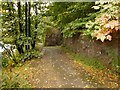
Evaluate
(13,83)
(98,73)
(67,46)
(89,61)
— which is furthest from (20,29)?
(98,73)

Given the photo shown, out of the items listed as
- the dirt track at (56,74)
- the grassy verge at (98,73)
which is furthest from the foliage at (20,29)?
the grassy verge at (98,73)

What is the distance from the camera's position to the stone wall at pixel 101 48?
380 cm

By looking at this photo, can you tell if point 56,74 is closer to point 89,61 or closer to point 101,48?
point 89,61

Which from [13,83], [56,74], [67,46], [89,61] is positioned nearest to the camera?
[13,83]

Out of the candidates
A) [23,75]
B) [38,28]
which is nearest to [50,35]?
[38,28]

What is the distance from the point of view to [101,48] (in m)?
4.25

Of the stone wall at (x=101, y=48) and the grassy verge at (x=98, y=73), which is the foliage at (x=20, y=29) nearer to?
the stone wall at (x=101, y=48)

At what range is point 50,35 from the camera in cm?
881

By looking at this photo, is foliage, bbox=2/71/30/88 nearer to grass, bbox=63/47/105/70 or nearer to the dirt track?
the dirt track

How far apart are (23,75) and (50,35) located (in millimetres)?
4668

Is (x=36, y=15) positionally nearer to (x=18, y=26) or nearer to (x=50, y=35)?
(x=18, y=26)

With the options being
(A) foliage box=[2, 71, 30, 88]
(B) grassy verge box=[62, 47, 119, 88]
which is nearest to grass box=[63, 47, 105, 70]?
(B) grassy verge box=[62, 47, 119, 88]

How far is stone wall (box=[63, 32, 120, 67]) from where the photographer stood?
380 cm

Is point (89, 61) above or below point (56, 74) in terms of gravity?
above
